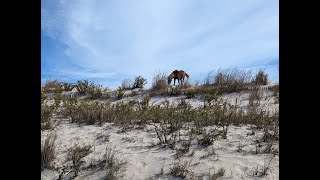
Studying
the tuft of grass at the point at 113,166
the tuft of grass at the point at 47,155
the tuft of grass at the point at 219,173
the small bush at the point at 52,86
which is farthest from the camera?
the small bush at the point at 52,86

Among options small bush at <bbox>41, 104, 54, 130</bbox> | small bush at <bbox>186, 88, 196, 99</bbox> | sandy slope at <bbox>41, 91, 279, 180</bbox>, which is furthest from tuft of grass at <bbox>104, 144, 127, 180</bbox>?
small bush at <bbox>186, 88, 196, 99</bbox>

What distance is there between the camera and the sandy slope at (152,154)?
15.6 ft

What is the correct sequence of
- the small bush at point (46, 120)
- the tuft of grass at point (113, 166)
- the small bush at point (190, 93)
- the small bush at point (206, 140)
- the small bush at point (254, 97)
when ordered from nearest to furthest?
the tuft of grass at point (113, 166)
the small bush at point (206, 140)
the small bush at point (46, 120)
the small bush at point (254, 97)
the small bush at point (190, 93)

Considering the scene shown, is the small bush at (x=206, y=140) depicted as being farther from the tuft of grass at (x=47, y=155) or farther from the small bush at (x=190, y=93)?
the small bush at (x=190, y=93)

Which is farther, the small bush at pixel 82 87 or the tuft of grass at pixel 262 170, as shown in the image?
the small bush at pixel 82 87

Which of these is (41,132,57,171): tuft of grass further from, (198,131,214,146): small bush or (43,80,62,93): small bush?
(43,80,62,93): small bush

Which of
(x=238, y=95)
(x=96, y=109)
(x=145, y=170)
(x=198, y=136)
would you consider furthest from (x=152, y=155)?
(x=238, y=95)

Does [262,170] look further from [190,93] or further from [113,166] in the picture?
[190,93]

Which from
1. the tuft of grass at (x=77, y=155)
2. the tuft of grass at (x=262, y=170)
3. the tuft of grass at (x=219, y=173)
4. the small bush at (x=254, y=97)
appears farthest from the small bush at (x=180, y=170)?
the small bush at (x=254, y=97)

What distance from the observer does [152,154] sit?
17.6 feet

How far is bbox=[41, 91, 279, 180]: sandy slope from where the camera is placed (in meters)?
4.74
